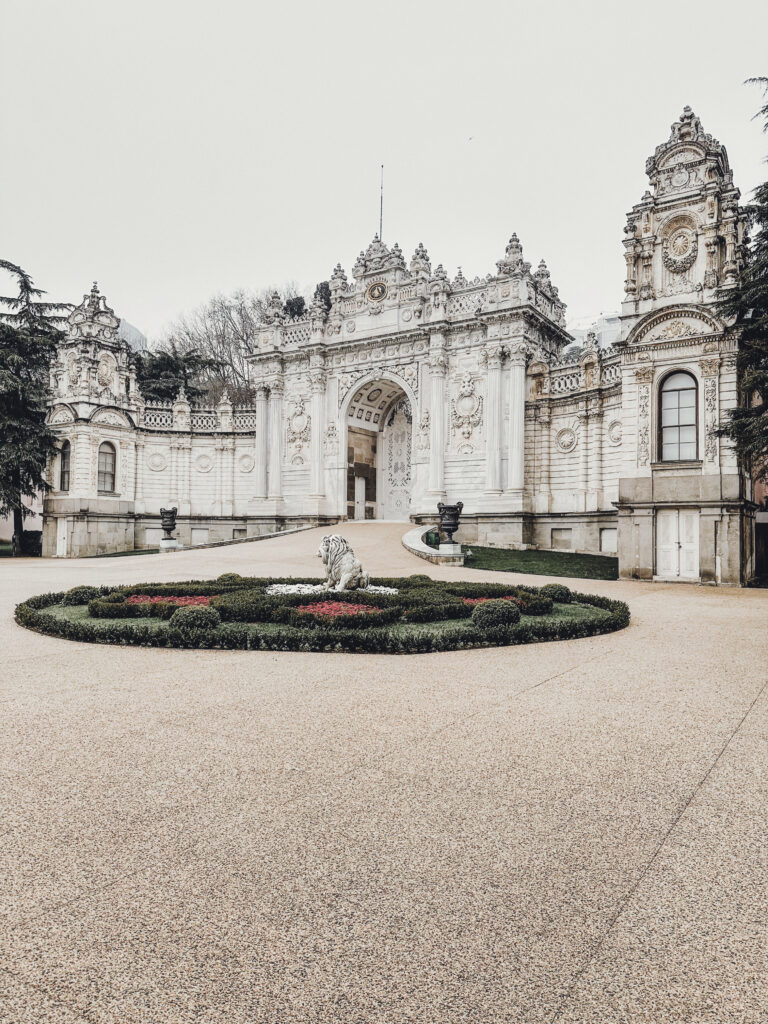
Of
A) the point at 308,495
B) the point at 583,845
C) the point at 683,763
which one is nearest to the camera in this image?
the point at 583,845

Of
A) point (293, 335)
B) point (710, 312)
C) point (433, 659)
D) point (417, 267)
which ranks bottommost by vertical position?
point (433, 659)

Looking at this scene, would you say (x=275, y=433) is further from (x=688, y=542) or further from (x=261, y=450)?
(x=688, y=542)

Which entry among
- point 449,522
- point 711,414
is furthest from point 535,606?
point 449,522

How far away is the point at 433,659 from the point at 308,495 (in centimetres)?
2780

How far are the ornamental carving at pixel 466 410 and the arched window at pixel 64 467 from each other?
19812 mm

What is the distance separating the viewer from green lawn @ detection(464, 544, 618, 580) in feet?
72.0

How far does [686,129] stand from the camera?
66.8 feet

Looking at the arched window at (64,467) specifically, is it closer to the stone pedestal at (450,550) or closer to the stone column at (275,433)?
the stone column at (275,433)

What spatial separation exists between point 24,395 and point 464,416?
70.2ft

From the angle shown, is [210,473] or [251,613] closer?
[251,613]

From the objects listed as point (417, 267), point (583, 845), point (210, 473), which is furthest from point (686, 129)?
point (210, 473)

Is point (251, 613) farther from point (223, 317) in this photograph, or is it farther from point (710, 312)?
point (223, 317)

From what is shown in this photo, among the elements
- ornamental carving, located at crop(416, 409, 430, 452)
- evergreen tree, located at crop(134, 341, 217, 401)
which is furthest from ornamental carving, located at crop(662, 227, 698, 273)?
evergreen tree, located at crop(134, 341, 217, 401)

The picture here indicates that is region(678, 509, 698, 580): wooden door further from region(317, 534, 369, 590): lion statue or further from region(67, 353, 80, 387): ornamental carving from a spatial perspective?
region(67, 353, 80, 387): ornamental carving
